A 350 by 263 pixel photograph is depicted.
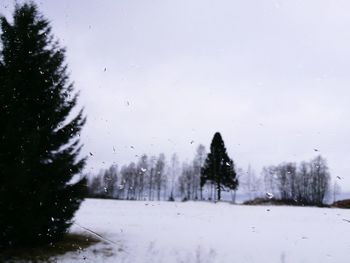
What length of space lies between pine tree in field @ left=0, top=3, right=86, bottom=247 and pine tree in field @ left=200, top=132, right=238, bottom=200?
148ft

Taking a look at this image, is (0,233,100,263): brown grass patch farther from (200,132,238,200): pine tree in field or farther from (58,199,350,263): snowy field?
(200,132,238,200): pine tree in field

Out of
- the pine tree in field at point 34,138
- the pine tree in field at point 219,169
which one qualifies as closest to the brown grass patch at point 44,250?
the pine tree in field at point 34,138

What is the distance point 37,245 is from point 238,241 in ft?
25.5

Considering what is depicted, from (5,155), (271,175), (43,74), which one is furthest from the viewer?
(271,175)

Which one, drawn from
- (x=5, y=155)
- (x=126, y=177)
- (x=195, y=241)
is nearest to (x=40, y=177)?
(x=5, y=155)

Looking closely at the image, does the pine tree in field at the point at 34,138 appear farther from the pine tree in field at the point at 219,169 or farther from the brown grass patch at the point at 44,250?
the pine tree in field at the point at 219,169

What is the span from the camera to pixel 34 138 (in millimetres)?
10359

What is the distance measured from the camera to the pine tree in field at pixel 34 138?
10484 mm

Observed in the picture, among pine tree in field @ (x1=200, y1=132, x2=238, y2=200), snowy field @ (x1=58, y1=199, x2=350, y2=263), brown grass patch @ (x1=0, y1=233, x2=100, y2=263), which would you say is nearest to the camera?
brown grass patch @ (x1=0, y1=233, x2=100, y2=263)

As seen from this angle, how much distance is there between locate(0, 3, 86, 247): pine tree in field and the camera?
413 inches

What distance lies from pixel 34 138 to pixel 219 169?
48.5m

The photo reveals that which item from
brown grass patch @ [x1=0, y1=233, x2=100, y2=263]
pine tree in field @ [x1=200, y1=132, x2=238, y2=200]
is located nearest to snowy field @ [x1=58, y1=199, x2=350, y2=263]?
brown grass patch @ [x1=0, y1=233, x2=100, y2=263]

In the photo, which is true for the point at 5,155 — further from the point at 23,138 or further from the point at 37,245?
the point at 37,245

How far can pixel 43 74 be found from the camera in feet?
41.4
